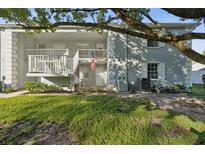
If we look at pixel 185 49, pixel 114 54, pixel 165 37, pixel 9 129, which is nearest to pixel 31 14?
pixel 9 129

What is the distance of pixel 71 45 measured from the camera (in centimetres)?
2128

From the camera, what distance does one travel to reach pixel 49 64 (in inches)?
647

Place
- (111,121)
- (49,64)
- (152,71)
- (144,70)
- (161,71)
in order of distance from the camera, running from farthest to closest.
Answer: (152,71)
(161,71)
(144,70)
(49,64)
(111,121)

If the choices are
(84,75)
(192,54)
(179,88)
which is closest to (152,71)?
(179,88)

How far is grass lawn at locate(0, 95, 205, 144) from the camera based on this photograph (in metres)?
6.10

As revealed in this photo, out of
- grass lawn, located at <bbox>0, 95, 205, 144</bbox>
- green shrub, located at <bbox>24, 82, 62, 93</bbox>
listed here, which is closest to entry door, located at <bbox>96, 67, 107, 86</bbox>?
green shrub, located at <bbox>24, 82, 62, 93</bbox>

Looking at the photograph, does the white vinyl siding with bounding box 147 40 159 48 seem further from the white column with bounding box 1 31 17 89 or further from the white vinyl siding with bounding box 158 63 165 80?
the white column with bounding box 1 31 17 89

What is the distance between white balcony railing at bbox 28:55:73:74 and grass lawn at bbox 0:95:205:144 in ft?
23.1

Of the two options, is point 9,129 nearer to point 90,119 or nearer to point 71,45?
point 90,119

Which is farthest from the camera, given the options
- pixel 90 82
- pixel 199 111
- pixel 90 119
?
pixel 90 82

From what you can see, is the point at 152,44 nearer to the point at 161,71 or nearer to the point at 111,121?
the point at 161,71

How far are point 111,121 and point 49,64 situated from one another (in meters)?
10.4

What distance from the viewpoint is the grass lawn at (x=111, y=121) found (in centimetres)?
610

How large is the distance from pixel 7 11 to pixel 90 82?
1293cm
